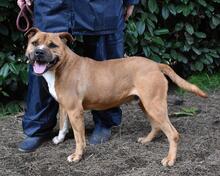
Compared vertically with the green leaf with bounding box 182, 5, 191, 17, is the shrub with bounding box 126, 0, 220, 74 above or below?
below

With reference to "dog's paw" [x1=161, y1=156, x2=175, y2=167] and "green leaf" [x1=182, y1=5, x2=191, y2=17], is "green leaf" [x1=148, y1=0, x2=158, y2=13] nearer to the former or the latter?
"green leaf" [x1=182, y1=5, x2=191, y2=17]

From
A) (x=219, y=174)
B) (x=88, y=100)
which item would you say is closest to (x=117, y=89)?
(x=88, y=100)

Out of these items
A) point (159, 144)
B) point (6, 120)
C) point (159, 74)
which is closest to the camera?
point (159, 74)

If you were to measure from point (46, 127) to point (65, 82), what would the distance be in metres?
0.73

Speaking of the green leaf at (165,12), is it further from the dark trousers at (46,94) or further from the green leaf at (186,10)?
the dark trousers at (46,94)

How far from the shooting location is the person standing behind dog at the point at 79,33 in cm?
480

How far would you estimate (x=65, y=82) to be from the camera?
477 cm

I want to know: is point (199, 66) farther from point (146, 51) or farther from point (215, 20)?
point (146, 51)

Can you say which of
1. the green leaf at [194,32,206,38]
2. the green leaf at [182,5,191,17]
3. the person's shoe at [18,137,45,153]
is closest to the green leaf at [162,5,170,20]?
the green leaf at [182,5,191,17]

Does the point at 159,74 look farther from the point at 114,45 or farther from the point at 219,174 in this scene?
the point at 219,174

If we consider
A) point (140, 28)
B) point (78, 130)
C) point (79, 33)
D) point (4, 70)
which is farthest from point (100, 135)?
point (140, 28)

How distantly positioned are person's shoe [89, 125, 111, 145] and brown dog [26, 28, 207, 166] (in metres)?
0.44

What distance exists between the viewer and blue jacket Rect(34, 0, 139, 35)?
477cm

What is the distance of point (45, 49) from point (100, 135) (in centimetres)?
126
